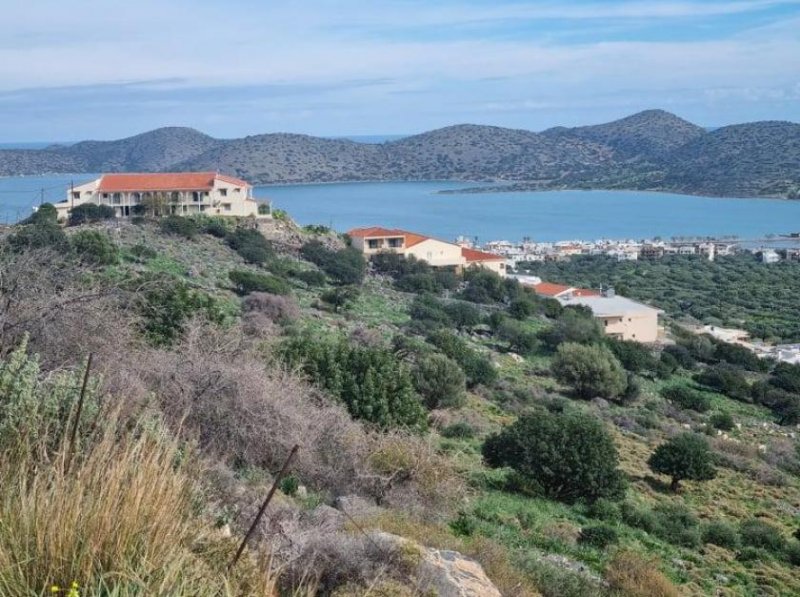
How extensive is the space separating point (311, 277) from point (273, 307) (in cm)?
1042

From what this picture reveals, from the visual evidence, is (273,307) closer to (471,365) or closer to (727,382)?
(471,365)

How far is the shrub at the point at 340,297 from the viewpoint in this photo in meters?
29.2

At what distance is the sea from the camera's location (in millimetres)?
101375

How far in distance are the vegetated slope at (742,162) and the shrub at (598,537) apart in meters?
145

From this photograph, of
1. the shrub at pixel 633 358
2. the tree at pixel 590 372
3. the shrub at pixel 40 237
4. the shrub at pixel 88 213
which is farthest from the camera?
the shrub at pixel 88 213

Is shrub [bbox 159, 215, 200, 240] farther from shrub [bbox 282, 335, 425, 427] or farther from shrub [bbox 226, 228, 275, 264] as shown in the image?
shrub [bbox 282, 335, 425, 427]

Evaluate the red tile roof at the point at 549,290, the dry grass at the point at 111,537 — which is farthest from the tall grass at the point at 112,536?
the red tile roof at the point at 549,290

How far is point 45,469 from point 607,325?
36.8m

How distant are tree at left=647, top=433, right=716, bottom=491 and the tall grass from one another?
1299 centimetres

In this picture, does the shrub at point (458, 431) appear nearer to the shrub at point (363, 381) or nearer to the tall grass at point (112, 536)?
the shrub at point (363, 381)

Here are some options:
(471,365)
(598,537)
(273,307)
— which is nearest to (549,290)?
(471,365)

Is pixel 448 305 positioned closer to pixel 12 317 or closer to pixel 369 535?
pixel 12 317

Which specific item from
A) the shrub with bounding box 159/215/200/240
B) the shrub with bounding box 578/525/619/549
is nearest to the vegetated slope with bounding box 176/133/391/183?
the shrub with bounding box 159/215/200/240

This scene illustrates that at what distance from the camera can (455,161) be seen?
191 metres
